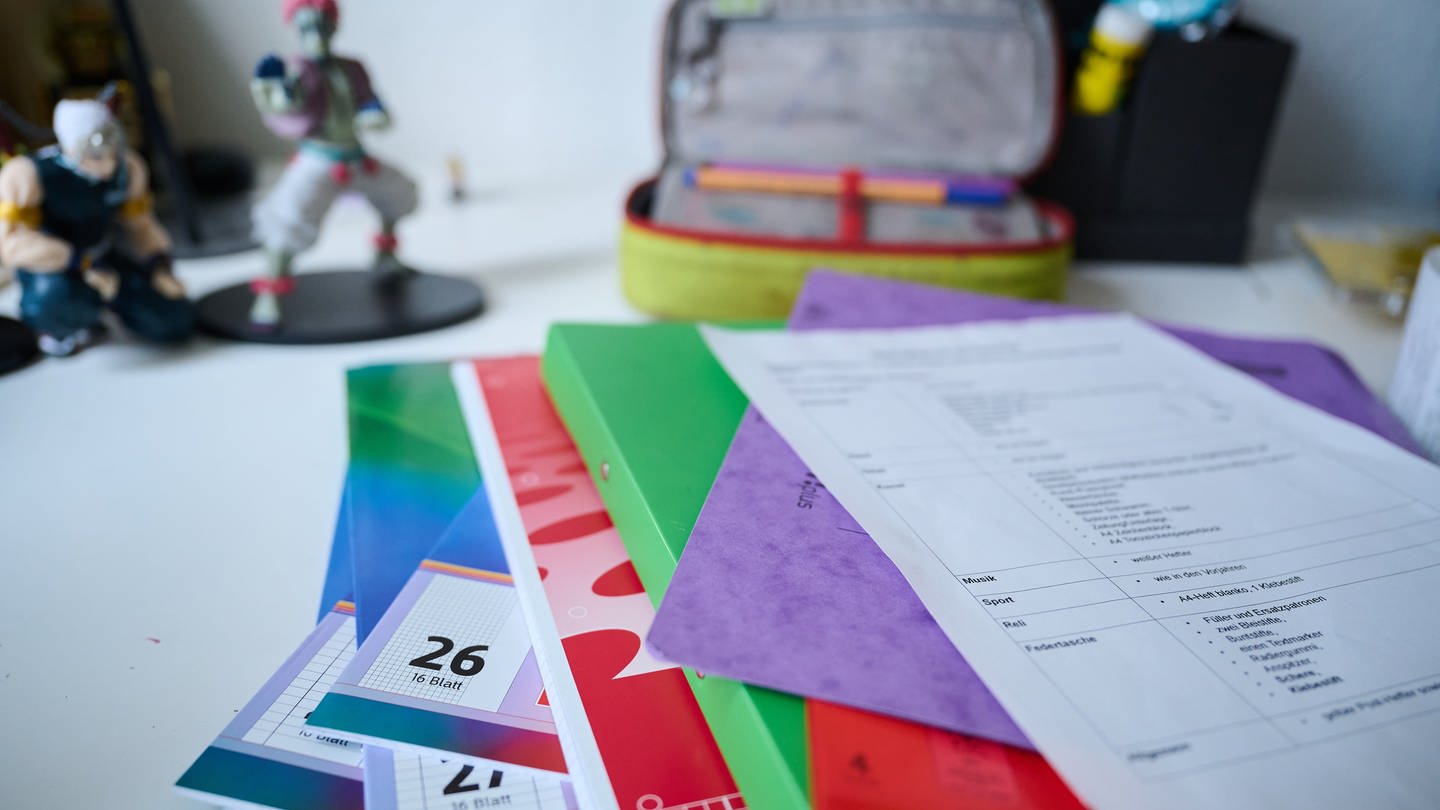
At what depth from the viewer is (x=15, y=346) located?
50cm

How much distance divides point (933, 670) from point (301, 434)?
0.34 meters

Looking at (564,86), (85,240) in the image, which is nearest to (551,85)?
(564,86)

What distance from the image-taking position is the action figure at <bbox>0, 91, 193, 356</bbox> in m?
0.45

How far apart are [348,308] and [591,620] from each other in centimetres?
36

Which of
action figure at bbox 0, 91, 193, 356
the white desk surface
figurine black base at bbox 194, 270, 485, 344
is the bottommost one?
the white desk surface

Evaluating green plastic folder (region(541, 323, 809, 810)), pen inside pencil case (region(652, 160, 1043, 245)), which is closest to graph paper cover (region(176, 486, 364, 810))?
green plastic folder (region(541, 323, 809, 810))

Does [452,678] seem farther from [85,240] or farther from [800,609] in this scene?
[85,240]

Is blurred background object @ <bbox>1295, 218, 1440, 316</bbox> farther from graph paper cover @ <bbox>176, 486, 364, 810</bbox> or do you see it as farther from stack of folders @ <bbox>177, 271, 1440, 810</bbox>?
graph paper cover @ <bbox>176, 486, 364, 810</bbox>

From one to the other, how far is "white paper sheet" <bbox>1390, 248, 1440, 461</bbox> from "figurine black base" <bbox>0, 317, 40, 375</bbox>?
0.70m

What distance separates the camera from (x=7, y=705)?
28 centimetres

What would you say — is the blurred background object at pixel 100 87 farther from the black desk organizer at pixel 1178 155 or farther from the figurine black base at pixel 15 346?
the black desk organizer at pixel 1178 155

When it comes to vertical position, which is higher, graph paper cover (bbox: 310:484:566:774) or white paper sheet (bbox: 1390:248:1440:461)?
white paper sheet (bbox: 1390:248:1440:461)

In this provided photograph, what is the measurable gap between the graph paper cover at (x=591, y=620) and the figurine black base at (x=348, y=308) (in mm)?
138

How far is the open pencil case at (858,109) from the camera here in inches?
26.5
